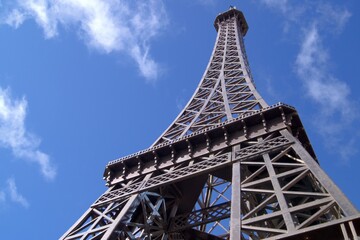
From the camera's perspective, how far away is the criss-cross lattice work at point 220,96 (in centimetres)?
2664

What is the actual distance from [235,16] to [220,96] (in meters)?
24.7

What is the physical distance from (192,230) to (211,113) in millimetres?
8334

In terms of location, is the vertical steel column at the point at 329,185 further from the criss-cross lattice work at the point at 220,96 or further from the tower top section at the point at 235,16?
the tower top section at the point at 235,16

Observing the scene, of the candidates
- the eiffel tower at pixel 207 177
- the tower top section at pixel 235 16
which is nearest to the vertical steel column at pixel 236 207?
the eiffel tower at pixel 207 177

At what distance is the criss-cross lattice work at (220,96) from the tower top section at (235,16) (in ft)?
30.6

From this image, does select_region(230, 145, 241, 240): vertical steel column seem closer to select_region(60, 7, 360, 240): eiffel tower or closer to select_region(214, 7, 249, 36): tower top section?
select_region(60, 7, 360, 240): eiffel tower

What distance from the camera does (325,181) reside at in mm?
14430

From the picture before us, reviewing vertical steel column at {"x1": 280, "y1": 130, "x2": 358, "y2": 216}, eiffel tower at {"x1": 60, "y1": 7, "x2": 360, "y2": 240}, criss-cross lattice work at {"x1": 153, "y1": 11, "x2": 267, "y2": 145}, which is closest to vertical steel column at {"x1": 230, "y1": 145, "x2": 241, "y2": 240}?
eiffel tower at {"x1": 60, "y1": 7, "x2": 360, "y2": 240}

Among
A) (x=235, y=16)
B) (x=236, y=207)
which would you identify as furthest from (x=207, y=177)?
(x=235, y=16)

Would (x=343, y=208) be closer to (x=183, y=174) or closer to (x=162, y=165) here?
(x=183, y=174)

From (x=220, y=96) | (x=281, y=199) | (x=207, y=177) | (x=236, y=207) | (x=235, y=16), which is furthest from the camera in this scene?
(x=235, y=16)

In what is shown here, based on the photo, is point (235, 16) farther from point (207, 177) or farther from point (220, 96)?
point (207, 177)

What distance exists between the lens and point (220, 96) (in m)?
31.5

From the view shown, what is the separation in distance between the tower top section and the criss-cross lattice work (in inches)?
367
